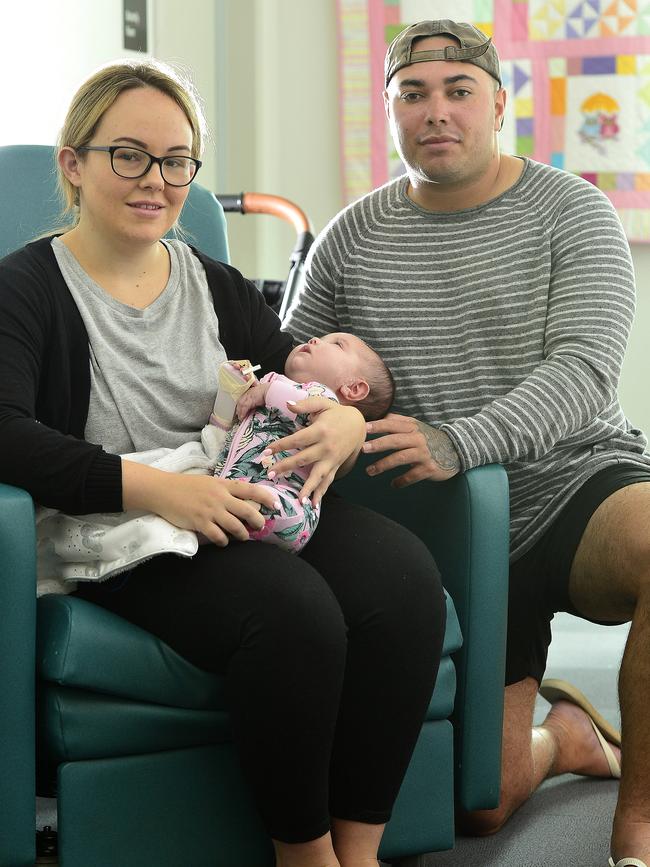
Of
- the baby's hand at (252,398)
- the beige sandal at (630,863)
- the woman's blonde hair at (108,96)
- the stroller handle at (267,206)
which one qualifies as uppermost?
the woman's blonde hair at (108,96)

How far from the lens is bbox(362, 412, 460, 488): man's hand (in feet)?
5.19

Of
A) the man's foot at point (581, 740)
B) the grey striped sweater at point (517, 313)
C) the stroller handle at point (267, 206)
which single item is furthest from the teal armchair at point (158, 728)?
the stroller handle at point (267, 206)

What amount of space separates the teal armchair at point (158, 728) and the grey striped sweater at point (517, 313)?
26cm

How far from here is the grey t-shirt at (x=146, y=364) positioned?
154 centimetres

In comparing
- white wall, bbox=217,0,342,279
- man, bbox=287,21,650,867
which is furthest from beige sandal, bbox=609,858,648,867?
white wall, bbox=217,0,342,279

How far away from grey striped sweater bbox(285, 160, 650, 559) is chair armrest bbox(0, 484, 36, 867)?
28.9 inches

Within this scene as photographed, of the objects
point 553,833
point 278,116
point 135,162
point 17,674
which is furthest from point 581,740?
point 278,116

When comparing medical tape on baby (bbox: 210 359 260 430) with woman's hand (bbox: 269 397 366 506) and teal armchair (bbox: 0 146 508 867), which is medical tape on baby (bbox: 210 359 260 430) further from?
teal armchair (bbox: 0 146 508 867)

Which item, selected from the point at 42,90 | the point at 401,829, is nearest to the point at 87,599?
the point at 401,829

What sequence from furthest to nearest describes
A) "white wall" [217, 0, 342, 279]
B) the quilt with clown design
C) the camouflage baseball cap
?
"white wall" [217, 0, 342, 279] → the quilt with clown design → the camouflage baseball cap

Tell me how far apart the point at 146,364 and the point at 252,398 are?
165 mm

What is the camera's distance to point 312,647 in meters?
1.28

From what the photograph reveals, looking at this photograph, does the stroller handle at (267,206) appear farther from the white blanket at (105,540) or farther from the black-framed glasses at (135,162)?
the white blanket at (105,540)

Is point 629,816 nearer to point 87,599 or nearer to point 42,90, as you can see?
point 87,599
